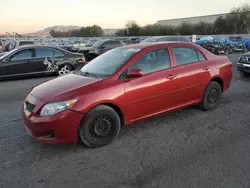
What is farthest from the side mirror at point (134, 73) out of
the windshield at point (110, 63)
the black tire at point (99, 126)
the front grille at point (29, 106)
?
the front grille at point (29, 106)

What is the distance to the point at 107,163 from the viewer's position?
3.50 meters

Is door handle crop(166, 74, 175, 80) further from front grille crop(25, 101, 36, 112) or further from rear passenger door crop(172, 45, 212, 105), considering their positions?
front grille crop(25, 101, 36, 112)

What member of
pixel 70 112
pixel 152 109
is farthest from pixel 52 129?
pixel 152 109

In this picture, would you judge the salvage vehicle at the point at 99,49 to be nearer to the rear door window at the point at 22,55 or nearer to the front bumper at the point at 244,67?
the rear door window at the point at 22,55

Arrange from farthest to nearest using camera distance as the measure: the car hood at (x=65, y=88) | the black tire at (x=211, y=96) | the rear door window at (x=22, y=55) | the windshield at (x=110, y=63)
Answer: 1. the rear door window at (x=22, y=55)
2. the black tire at (x=211, y=96)
3. the windshield at (x=110, y=63)
4. the car hood at (x=65, y=88)

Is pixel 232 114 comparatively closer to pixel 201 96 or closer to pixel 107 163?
pixel 201 96

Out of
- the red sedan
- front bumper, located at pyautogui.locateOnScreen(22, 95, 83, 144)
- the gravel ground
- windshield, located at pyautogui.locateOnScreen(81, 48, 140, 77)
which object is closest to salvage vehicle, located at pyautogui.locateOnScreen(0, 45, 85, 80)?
the gravel ground

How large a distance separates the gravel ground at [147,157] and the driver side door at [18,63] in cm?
535

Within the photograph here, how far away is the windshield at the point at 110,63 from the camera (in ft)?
14.3

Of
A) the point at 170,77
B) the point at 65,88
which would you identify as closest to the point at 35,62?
the point at 65,88

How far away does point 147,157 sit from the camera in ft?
11.9

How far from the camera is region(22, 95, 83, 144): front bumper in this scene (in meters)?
3.60

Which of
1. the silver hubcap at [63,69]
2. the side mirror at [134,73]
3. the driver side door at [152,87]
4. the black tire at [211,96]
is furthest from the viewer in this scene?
the silver hubcap at [63,69]

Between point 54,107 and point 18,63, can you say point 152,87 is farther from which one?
point 18,63
